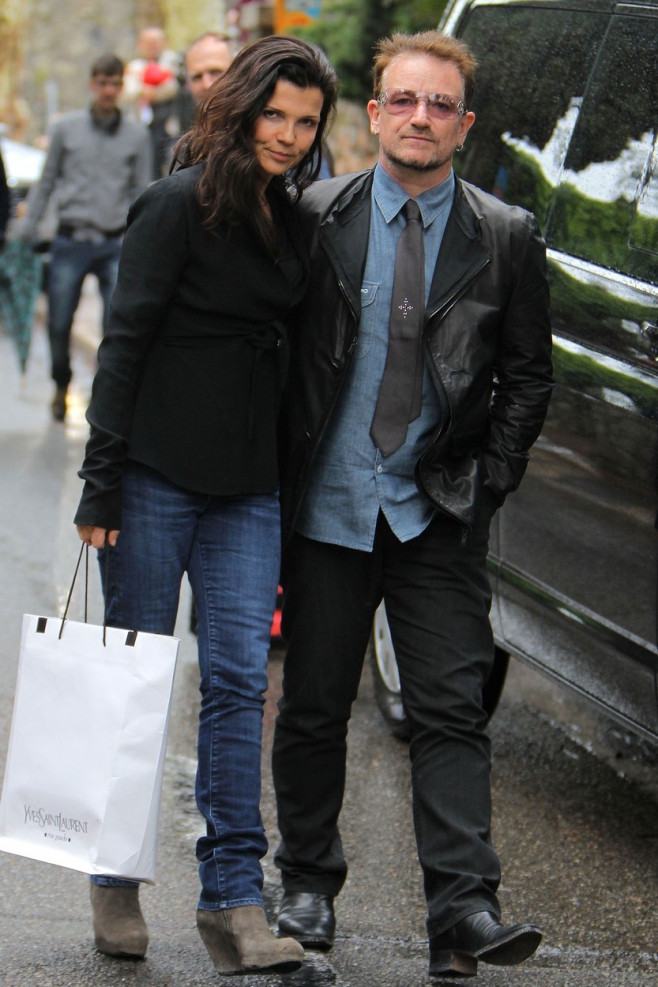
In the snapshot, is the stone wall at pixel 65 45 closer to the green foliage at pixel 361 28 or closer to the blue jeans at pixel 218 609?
the green foliage at pixel 361 28

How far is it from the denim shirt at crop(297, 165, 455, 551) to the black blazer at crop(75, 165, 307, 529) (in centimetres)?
17

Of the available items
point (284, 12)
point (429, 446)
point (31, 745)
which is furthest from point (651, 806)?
point (284, 12)

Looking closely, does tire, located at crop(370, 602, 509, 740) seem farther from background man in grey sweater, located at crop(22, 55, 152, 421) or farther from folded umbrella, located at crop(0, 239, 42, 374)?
folded umbrella, located at crop(0, 239, 42, 374)

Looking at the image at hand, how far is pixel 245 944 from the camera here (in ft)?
10.7

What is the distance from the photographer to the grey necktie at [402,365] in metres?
3.48

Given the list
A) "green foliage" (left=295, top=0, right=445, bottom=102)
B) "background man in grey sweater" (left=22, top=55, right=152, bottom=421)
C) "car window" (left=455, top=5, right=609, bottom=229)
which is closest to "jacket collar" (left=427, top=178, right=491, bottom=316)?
"car window" (left=455, top=5, right=609, bottom=229)

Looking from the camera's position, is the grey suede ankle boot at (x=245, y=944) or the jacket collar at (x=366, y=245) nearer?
the grey suede ankle boot at (x=245, y=944)

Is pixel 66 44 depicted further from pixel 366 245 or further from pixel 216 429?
pixel 216 429

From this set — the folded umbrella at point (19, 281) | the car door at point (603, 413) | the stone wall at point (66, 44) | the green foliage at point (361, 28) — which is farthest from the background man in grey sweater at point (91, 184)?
the stone wall at point (66, 44)

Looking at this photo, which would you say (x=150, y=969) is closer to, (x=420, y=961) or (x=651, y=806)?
(x=420, y=961)

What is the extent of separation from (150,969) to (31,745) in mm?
562

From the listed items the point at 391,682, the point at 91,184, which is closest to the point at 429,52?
the point at 391,682

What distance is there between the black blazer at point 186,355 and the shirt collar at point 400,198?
0.82ft

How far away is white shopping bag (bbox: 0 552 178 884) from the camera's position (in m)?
3.24
